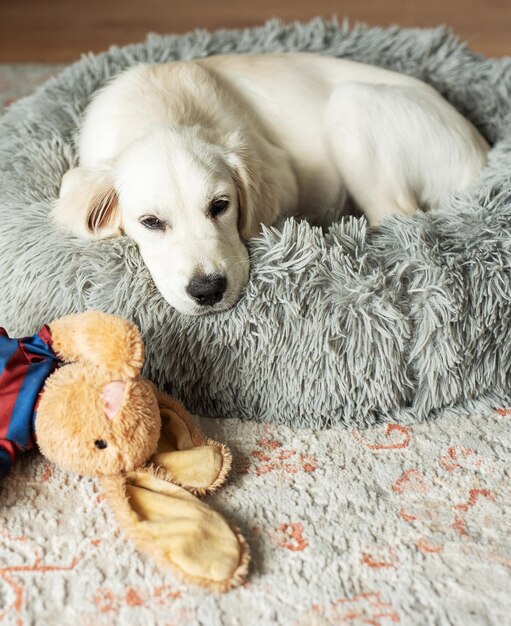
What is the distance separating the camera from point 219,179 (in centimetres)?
165

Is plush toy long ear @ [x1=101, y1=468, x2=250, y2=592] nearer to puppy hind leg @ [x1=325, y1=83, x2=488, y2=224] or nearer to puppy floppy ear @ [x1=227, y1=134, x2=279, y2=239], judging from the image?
puppy floppy ear @ [x1=227, y1=134, x2=279, y2=239]

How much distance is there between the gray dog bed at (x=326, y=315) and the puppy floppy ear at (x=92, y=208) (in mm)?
38

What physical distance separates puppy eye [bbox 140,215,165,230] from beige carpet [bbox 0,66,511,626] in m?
0.42

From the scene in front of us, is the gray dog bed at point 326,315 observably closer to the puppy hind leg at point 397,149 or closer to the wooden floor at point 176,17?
the puppy hind leg at point 397,149

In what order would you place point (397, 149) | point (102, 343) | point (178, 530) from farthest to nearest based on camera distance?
point (397, 149) → point (102, 343) → point (178, 530)

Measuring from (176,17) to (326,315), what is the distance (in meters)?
3.09

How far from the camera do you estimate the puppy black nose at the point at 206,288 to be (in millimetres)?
1511

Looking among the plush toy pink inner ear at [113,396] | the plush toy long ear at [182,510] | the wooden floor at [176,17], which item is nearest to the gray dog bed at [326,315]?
the plush toy long ear at [182,510]

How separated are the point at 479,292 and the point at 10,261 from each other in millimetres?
998

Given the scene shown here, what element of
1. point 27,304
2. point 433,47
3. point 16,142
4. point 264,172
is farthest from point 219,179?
point 433,47

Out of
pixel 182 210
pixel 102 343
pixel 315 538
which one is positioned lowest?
pixel 315 538

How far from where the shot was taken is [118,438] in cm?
131

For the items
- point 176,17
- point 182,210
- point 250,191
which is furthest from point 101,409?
point 176,17

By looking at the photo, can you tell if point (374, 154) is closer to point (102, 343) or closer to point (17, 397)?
point (102, 343)
